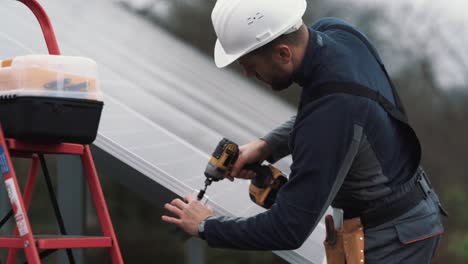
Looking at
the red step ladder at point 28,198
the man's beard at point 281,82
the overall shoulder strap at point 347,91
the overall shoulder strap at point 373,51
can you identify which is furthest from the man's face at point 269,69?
the red step ladder at point 28,198

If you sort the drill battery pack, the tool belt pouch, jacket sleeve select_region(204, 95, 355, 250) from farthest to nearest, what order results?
the drill battery pack → the tool belt pouch → jacket sleeve select_region(204, 95, 355, 250)

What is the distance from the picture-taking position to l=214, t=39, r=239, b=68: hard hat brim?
10.3ft

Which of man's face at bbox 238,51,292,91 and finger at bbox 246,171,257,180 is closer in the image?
man's face at bbox 238,51,292,91

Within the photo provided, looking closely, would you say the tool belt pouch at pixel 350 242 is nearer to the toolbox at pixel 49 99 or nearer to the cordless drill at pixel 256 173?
the cordless drill at pixel 256 173

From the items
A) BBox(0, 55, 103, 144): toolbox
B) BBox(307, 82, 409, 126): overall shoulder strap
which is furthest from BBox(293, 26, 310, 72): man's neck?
BBox(0, 55, 103, 144): toolbox

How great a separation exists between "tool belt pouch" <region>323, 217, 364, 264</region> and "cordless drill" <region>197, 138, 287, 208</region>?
35 cm

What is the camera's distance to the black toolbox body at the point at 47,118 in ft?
9.96

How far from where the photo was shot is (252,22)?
3072 mm

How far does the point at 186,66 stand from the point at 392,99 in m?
3.99

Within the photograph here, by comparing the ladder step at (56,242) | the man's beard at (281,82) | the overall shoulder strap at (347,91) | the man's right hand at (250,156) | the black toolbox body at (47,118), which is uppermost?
the overall shoulder strap at (347,91)

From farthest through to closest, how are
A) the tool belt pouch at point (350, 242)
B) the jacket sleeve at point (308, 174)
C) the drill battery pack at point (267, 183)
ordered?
the drill battery pack at point (267, 183) < the tool belt pouch at point (350, 242) < the jacket sleeve at point (308, 174)

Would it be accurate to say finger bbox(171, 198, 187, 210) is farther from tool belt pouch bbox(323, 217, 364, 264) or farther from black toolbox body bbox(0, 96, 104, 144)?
tool belt pouch bbox(323, 217, 364, 264)

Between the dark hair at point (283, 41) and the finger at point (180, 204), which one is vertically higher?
the dark hair at point (283, 41)

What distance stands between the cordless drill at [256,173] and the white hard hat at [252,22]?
1.72 ft
